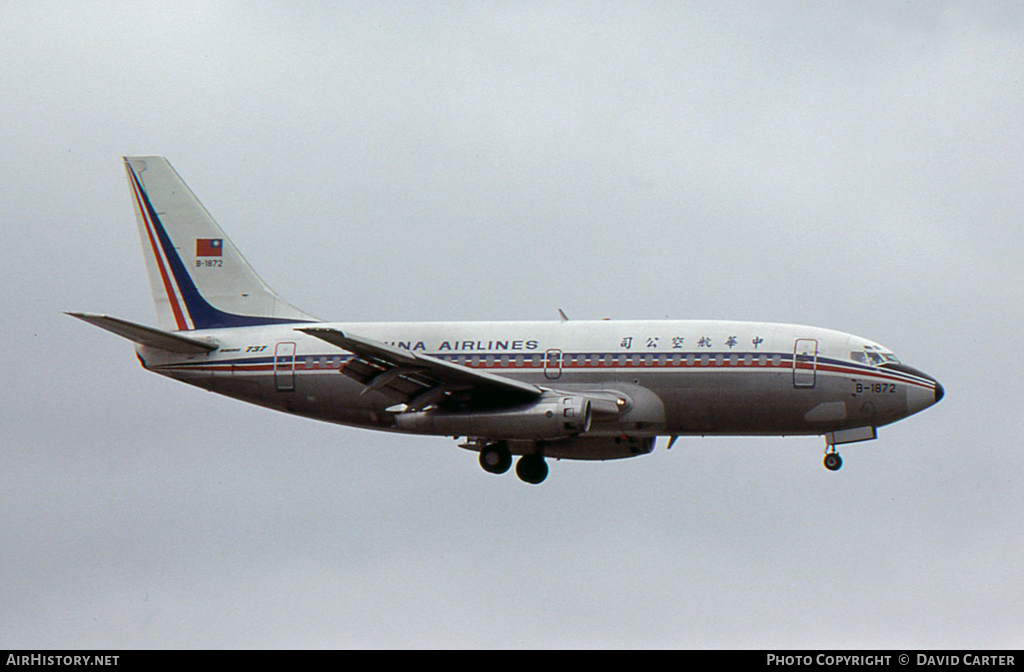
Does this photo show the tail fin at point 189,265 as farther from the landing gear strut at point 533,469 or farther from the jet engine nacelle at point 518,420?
the landing gear strut at point 533,469

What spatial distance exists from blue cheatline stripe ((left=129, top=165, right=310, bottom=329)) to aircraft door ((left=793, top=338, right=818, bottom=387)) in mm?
19899

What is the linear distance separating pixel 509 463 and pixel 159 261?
17.4 m

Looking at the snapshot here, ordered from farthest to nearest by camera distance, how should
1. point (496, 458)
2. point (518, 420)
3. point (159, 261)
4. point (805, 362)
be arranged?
point (159, 261) < point (496, 458) < point (805, 362) < point (518, 420)

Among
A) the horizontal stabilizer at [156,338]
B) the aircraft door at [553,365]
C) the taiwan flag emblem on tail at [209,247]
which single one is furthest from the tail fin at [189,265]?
the aircraft door at [553,365]

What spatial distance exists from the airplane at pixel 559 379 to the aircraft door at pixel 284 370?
0.18ft

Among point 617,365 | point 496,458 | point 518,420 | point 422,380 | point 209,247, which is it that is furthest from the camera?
point 209,247

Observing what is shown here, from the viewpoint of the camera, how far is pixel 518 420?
49.2m

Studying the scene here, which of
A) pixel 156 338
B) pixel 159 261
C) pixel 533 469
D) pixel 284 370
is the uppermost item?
pixel 159 261

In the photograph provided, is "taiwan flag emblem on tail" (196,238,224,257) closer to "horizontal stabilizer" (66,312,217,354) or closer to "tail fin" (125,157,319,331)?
"tail fin" (125,157,319,331)

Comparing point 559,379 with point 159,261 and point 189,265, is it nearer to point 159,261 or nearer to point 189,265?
point 189,265

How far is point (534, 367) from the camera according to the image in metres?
51.9

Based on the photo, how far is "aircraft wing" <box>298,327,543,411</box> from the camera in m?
47.4

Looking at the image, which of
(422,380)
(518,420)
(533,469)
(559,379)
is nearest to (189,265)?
(422,380)
